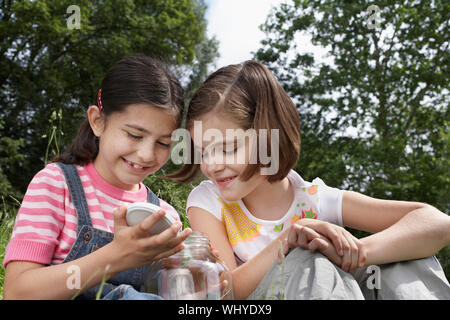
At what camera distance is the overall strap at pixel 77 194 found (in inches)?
67.9

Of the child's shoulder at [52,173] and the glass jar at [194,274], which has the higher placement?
the child's shoulder at [52,173]

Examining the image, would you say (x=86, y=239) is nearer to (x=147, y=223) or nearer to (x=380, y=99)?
(x=147, y=223)

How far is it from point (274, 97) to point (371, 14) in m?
9.13

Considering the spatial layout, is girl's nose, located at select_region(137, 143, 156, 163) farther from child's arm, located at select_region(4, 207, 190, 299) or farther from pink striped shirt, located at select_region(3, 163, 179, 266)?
child's arm, located at select_region(4, 207, 190, 299)

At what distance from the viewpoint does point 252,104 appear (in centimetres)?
198

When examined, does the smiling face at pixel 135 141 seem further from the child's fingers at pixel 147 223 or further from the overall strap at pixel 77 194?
the child's fingers at pixel 147 223

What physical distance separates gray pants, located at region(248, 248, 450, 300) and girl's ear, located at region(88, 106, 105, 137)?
1097mm

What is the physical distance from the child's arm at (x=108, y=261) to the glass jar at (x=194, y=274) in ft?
0.50

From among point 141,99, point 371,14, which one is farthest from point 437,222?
point 371,14

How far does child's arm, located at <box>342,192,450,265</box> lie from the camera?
1534mm

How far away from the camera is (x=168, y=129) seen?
6.09ft

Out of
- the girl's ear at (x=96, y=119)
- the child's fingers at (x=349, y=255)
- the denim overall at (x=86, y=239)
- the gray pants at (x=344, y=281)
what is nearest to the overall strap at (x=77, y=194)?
the denim overall at (x=86, y=239)

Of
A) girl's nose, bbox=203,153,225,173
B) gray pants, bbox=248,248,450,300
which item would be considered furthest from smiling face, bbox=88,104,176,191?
gray pants, bbox=248,248,450,300
